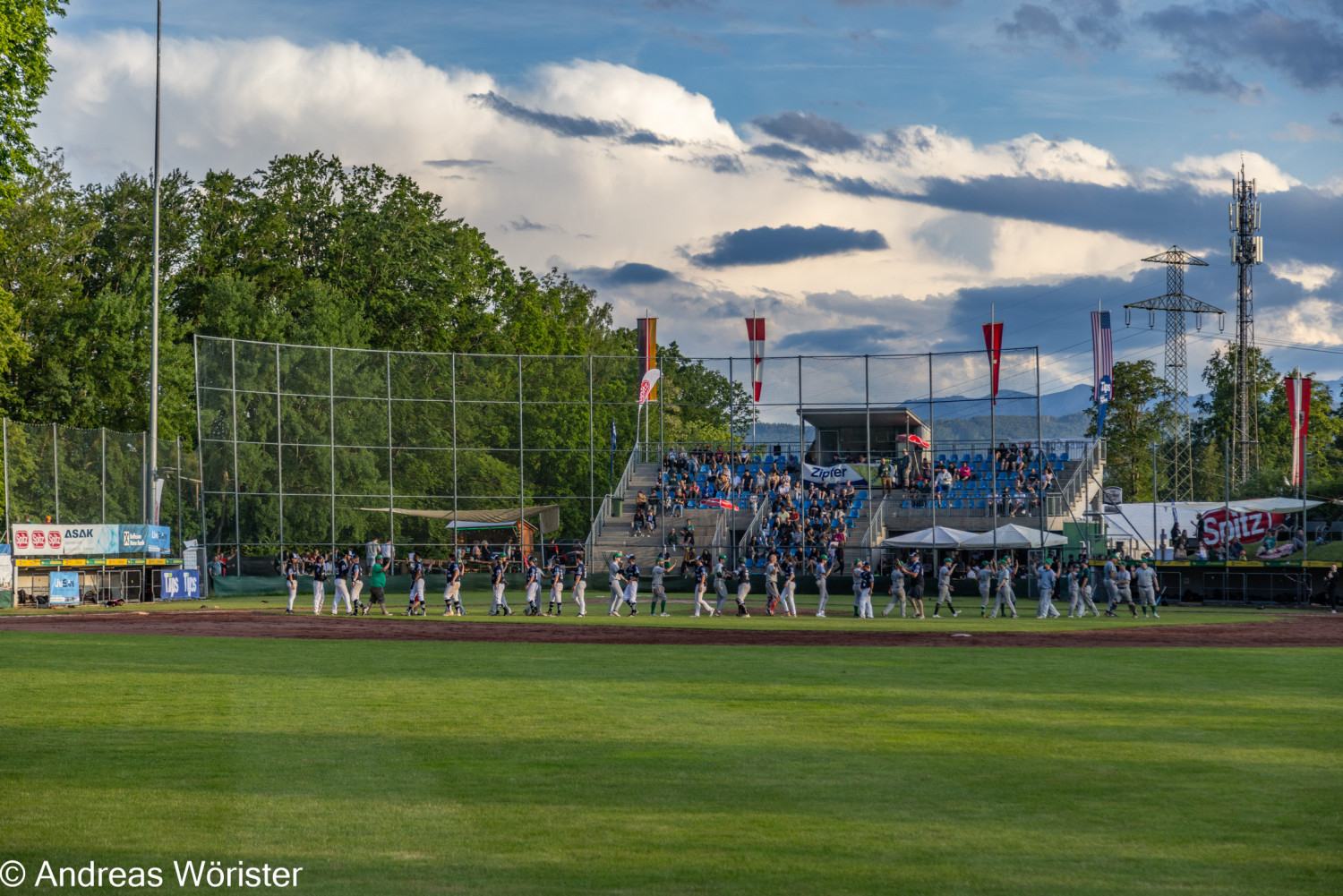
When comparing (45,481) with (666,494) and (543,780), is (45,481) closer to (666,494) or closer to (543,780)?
(666,494)

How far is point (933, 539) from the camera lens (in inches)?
1672

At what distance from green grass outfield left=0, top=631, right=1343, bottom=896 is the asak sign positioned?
28.6 m

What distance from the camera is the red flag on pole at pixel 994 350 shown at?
4812cm

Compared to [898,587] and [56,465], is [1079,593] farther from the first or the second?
[56,465]

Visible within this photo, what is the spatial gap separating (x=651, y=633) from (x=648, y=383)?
25966 millimetres

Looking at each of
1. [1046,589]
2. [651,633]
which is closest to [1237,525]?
[1046,589]

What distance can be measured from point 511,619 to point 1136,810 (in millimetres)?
25058

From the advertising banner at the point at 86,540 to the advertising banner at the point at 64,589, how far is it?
2.22 ft

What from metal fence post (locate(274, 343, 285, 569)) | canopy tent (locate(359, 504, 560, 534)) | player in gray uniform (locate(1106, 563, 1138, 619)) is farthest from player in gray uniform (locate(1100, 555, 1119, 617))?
metal fence post (locate(274, 343, 285, 569))

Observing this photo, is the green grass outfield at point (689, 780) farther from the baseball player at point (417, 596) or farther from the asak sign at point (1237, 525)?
the asak sign at point (1237, 525)

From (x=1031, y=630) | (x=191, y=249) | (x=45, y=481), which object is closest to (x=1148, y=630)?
(x=1031, y=630)

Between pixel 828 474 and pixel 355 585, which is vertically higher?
pixel 828 474

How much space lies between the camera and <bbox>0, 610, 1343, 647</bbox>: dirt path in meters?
25.6

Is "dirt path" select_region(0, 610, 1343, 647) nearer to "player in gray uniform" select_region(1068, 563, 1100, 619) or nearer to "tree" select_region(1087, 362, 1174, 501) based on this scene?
"player in gray uniform" select_region(1068, 563, 1100, 619)
